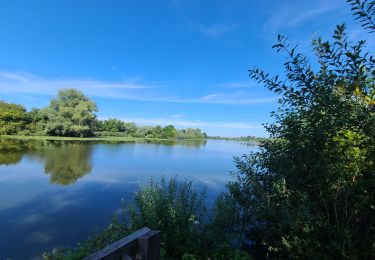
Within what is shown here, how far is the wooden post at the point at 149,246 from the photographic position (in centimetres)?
178

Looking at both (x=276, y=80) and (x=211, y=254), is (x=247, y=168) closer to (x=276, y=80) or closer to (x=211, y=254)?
(x=211, y=254)

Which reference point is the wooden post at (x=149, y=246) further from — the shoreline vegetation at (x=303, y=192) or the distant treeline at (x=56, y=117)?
the distant treeline at (x=56, y=117)

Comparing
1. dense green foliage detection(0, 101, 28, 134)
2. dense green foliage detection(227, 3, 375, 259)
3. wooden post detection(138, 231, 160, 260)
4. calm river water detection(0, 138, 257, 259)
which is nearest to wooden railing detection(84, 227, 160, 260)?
wooden post detection(138, 231, 160, 260)

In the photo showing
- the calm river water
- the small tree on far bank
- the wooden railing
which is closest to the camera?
the wooden railing

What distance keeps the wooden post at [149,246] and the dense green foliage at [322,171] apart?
205 cm

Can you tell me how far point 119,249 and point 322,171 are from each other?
288cm

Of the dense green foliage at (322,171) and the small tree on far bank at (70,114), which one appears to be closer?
the dense green foliage at (322,171)

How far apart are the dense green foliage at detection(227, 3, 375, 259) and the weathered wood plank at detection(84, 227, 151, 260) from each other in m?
2.14

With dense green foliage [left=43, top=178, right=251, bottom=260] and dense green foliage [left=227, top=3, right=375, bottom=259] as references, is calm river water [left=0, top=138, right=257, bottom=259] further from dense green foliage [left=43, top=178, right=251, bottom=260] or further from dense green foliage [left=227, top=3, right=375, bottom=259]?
dense green foliage [left=227, top=3, right=375, bottom=259]

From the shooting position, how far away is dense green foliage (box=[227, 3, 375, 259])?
2594mm

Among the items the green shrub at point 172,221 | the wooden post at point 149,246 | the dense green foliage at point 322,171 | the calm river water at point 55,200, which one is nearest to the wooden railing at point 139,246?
the wooden post at point 149,246

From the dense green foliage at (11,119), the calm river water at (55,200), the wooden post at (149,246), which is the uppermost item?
the dense green foliage at (11,119)

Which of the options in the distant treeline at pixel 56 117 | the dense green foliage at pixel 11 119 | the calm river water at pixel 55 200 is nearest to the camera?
the calm river water at pixel 55 200

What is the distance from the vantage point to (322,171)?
3.42 m
